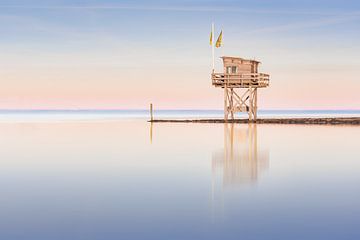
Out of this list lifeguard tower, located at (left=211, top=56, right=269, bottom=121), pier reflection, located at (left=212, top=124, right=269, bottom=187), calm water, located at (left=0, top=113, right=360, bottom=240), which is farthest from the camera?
lifeguard tower, located at (left=211, top=56, right=269, bottom=121)

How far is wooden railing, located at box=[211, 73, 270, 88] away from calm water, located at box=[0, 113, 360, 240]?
32488mm

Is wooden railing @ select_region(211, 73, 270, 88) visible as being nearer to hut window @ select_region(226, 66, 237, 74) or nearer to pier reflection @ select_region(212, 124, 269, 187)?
hut window @ select_region(226, 66, 237, 74)

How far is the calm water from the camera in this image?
9.51 m

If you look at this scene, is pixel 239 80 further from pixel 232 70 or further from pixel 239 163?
pixel 239 163

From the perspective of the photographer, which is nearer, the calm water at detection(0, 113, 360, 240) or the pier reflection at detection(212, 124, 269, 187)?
the calm water at detection(0, 113, 360, 240)

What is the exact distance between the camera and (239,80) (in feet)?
183

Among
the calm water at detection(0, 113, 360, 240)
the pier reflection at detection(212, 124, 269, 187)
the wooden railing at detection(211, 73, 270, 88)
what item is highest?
the wooden railing at detection(211, 73, 270, 88)

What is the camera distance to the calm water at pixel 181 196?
31.2ft

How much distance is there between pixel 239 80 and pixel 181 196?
44.0 metres

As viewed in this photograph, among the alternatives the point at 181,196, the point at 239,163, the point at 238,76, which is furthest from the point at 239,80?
the point at 181,196

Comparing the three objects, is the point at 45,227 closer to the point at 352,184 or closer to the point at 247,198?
the point at 247,198

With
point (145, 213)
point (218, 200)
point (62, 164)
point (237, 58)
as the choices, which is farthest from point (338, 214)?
point (237, 58)

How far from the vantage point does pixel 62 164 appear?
67.0 feet

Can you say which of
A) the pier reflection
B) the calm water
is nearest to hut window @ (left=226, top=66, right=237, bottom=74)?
the pier reflection
